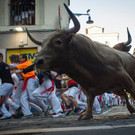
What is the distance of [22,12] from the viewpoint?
667 inches

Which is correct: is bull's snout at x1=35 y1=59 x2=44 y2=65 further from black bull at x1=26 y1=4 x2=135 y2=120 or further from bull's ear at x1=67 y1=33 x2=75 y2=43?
bull's ear at x1=67 y1=33 x2=75 y2=43

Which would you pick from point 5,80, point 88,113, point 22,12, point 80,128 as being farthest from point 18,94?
point 22,12

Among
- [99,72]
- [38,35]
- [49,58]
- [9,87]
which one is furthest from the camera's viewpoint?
[38,35]

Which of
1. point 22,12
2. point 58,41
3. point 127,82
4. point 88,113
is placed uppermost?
point 22,12

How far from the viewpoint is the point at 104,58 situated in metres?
4.88

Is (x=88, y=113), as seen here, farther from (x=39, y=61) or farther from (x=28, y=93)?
(x=28, y=93)

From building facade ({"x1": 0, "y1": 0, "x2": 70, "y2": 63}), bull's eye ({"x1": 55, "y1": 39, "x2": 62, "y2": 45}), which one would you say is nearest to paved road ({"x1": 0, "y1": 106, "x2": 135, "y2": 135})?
bull's eye ({"x1": 55, "y1": 39, "x2": 62, "y2": 45})

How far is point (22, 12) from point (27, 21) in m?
0.78

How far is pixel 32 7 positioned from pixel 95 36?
38142 millimetres

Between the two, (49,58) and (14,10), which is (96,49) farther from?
(14,10)

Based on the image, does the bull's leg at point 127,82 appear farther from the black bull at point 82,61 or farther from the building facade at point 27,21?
the building facade at point 27,21

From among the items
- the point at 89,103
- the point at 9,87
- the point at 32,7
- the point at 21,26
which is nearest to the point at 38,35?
the point at 21,26

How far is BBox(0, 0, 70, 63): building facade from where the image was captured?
1552 centimetres

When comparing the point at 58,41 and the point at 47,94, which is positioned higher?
the point at 58,41
